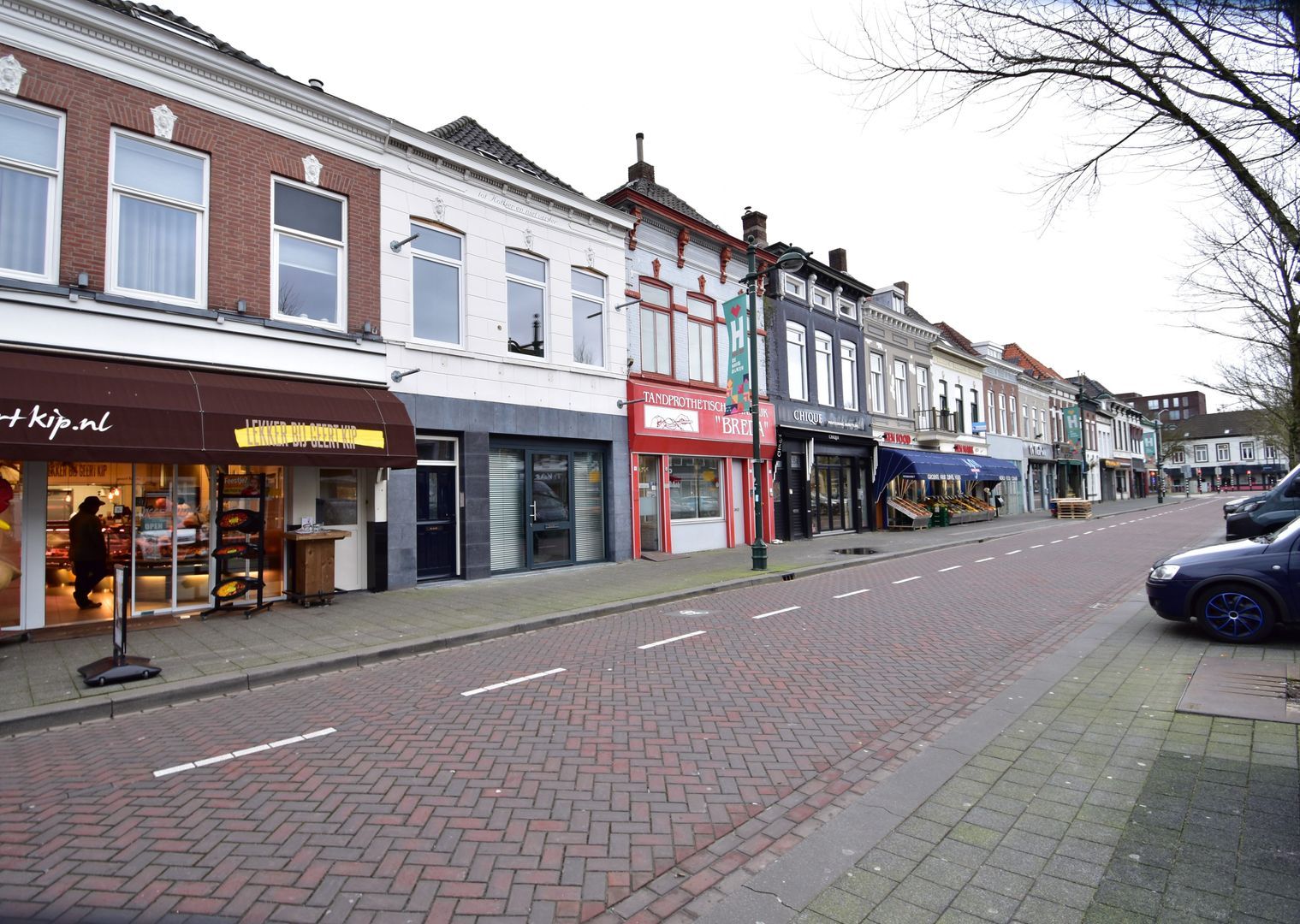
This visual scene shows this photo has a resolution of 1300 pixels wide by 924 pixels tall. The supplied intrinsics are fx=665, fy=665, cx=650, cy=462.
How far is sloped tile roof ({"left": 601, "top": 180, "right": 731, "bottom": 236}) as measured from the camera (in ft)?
55.8

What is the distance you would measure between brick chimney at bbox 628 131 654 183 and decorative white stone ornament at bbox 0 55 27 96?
535 inches

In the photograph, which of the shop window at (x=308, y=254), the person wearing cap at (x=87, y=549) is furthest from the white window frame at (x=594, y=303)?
the person wearing cap at (x=87, y=549)

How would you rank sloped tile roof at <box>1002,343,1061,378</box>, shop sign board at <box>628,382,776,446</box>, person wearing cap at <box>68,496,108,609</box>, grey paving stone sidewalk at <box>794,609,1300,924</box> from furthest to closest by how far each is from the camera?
sloped tile roof at <box>1002,343,1061,378</box>
shop sign board at <box>628,382,776,446</box>
person wearing cap at <box>68,496,108,609</box>
grey paving stone sidewalk at <box>794,609,1300,924</box>

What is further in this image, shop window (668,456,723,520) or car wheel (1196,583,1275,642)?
shop window (668,456,723,520)

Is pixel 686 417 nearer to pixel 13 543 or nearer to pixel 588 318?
pixel 588 318

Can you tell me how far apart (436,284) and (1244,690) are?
12699mm

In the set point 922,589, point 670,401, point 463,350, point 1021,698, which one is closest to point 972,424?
point 670,401

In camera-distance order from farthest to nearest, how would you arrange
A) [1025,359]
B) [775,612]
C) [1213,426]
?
[1213,426]
[1025,359]
[775,612]

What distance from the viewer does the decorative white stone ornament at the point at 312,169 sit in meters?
11.0

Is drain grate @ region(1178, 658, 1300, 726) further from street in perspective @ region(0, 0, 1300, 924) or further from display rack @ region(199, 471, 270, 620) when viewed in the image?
display rack @ region(199, 471, 270, 620)

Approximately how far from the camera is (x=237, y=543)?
9.67m

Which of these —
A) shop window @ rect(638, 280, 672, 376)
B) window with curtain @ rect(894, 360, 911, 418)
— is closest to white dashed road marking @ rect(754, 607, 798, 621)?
shop window @ rect(638, 280, 672, 376)

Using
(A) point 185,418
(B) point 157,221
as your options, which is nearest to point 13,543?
(A) point 185,418

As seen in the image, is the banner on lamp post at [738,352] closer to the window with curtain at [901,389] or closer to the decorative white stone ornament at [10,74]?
the decorative white stone ornament at [10,74]
